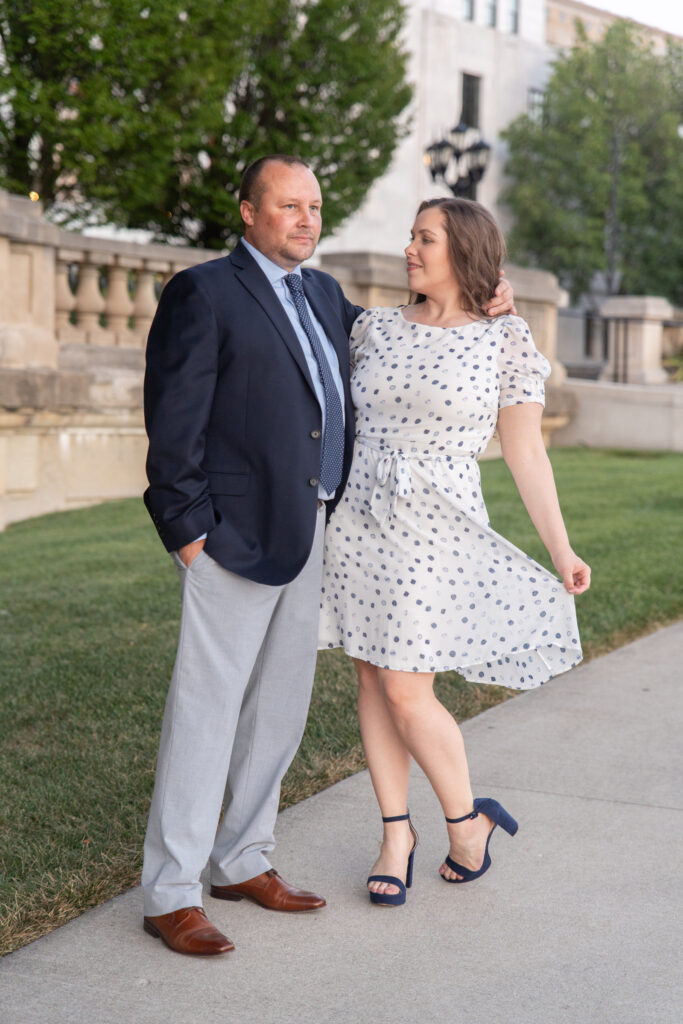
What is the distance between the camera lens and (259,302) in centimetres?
323

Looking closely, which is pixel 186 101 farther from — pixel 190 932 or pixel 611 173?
pixel 611 173

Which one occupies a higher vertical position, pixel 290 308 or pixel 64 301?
pixel 64 301

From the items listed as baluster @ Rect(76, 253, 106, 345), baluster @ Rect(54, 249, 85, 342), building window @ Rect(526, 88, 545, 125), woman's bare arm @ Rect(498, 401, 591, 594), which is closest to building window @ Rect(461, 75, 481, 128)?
building window @ Rect(526, 88, 545, 125)

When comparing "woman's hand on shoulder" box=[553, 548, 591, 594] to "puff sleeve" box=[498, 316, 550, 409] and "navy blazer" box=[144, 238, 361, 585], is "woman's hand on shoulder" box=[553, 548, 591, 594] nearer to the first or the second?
"puff sleeve" box=[498, 316, 550, 409]

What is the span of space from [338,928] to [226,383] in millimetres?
1480

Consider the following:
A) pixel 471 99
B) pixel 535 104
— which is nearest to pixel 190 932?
pixel 535 104

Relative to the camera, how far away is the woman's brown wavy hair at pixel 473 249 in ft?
11.2

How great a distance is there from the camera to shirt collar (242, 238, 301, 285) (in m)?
3.32

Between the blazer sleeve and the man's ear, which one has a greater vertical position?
the man's ear

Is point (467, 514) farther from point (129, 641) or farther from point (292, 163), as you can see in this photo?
point (129, 641)

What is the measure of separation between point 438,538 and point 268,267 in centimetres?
88

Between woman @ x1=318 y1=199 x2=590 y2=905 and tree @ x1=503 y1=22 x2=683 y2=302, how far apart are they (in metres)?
41.2

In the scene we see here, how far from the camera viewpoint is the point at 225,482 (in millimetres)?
3188

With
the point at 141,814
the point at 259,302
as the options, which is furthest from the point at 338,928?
the point at 259,302
